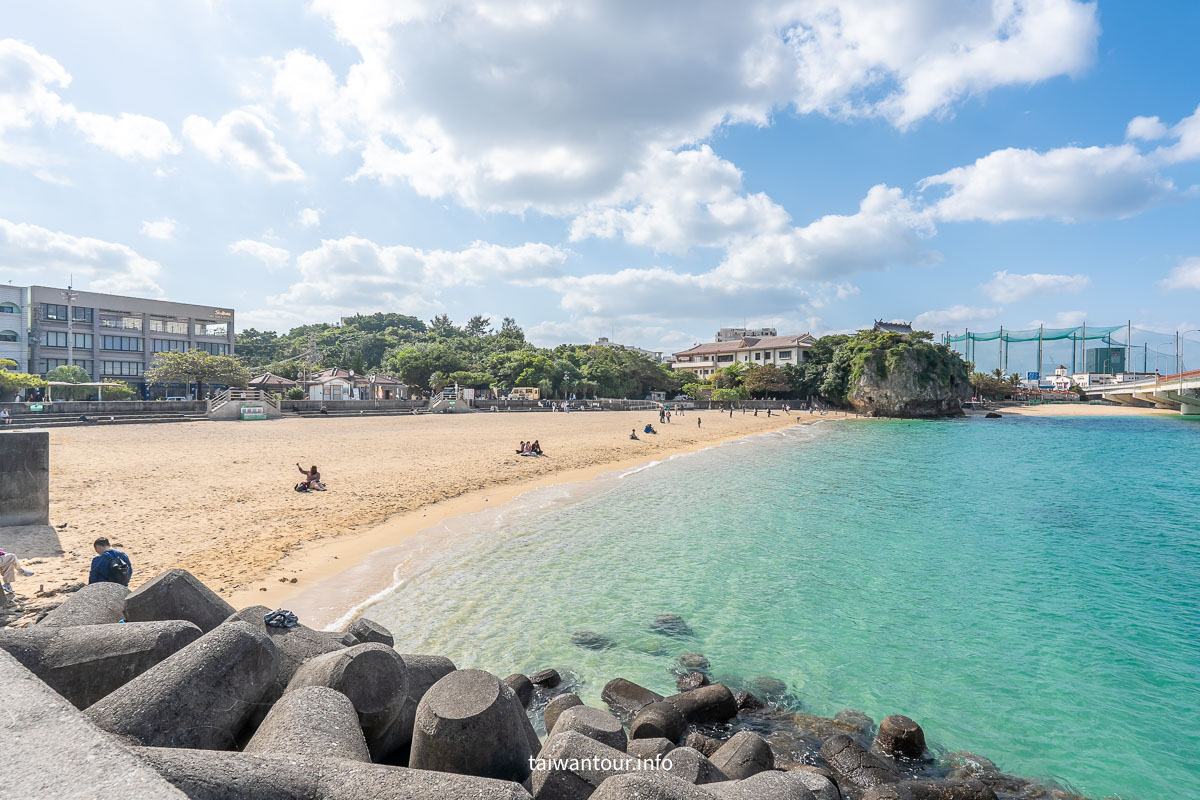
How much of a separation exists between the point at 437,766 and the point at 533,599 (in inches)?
252

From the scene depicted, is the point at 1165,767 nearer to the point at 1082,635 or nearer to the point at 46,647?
the point at 1082,635

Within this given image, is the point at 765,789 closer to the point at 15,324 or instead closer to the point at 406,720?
the point at 406,720

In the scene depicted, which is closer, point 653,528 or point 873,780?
point 873,780

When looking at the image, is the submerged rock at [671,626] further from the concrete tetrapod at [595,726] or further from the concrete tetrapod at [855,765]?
the concrete tetrapod at [595,726]

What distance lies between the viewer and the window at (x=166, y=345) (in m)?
74.1

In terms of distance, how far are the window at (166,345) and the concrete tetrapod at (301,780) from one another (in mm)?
89733

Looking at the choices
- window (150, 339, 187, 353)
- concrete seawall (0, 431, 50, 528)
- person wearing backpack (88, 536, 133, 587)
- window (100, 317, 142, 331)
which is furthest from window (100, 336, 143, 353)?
person wearing backpack (88, 536, 133, 587)

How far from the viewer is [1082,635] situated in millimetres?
9555

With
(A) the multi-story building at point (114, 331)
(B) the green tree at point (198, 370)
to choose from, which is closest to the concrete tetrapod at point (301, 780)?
(B) the green tree at point (198, 370)

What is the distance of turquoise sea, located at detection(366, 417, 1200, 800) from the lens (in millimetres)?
7172

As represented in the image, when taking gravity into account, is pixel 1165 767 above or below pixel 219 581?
below

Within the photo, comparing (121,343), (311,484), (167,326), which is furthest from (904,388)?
(121,343)

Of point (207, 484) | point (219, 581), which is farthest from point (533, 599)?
point (207, 484)

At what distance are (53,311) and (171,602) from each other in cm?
8705
